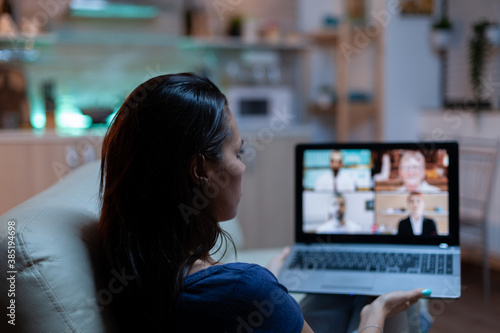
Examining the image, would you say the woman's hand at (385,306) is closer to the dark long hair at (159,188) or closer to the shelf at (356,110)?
the dark long hair at (159,188)

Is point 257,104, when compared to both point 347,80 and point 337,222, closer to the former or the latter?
point 347,80

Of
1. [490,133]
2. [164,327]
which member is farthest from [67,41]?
[164,327]

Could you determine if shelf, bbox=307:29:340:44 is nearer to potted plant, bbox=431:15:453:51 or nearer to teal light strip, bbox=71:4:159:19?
potted plant, bbox=431:15:453:51

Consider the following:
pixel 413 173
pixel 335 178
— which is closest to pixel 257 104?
pixel 335 178

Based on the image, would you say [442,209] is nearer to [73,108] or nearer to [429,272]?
[429,272]

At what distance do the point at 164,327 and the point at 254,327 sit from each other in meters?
0.16

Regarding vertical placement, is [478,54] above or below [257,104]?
above

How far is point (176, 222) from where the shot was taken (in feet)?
3.06

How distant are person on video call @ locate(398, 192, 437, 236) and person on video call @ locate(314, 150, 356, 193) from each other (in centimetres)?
19

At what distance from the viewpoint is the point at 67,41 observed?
4.24 m

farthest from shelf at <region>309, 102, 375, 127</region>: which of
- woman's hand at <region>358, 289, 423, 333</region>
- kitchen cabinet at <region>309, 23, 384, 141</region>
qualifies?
woman's hand at <region>358, 289, 423, 333</region>

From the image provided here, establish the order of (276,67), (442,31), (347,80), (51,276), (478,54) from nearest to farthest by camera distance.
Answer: (51,276) < (478,54) < (442,31) < (347,80) < (276,67)

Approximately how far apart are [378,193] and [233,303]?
2.66ft

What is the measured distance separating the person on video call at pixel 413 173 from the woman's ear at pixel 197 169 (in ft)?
2.52
